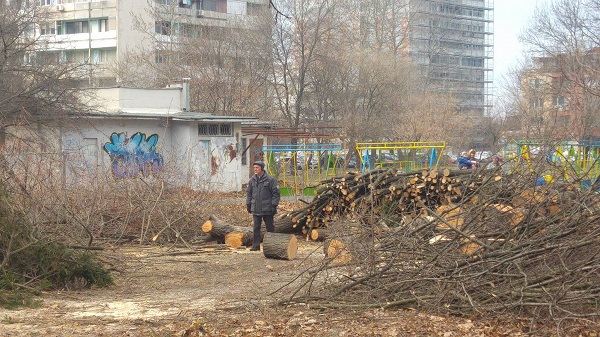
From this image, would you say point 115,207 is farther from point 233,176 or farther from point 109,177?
point 233,176

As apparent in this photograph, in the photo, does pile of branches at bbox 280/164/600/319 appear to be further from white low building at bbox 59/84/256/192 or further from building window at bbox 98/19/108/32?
building window at bbox 98/19/108/32

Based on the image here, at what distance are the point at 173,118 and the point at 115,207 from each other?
14.9 m

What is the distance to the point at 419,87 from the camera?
72.2 metres

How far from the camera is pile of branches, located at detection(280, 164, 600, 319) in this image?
909cm

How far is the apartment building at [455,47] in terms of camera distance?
89.7m

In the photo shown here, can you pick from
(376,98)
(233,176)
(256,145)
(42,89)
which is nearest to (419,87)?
(376,98)

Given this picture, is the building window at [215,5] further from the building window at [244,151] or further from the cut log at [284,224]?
the cut log at [284,224]

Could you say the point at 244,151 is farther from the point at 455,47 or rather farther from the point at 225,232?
the point at 455,47

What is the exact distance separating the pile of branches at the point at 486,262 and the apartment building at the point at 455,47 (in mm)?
65168

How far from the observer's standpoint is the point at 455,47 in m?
121

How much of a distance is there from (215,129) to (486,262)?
2618 cm

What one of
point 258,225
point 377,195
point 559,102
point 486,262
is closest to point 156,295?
point 486,262

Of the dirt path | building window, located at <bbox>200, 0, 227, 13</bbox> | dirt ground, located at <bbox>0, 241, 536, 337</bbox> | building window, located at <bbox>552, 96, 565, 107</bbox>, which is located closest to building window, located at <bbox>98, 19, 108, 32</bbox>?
building window, located at <bbox>200, 0, 227, 13</bbox>

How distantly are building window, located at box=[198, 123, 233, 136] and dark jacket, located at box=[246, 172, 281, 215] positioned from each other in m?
17.8
